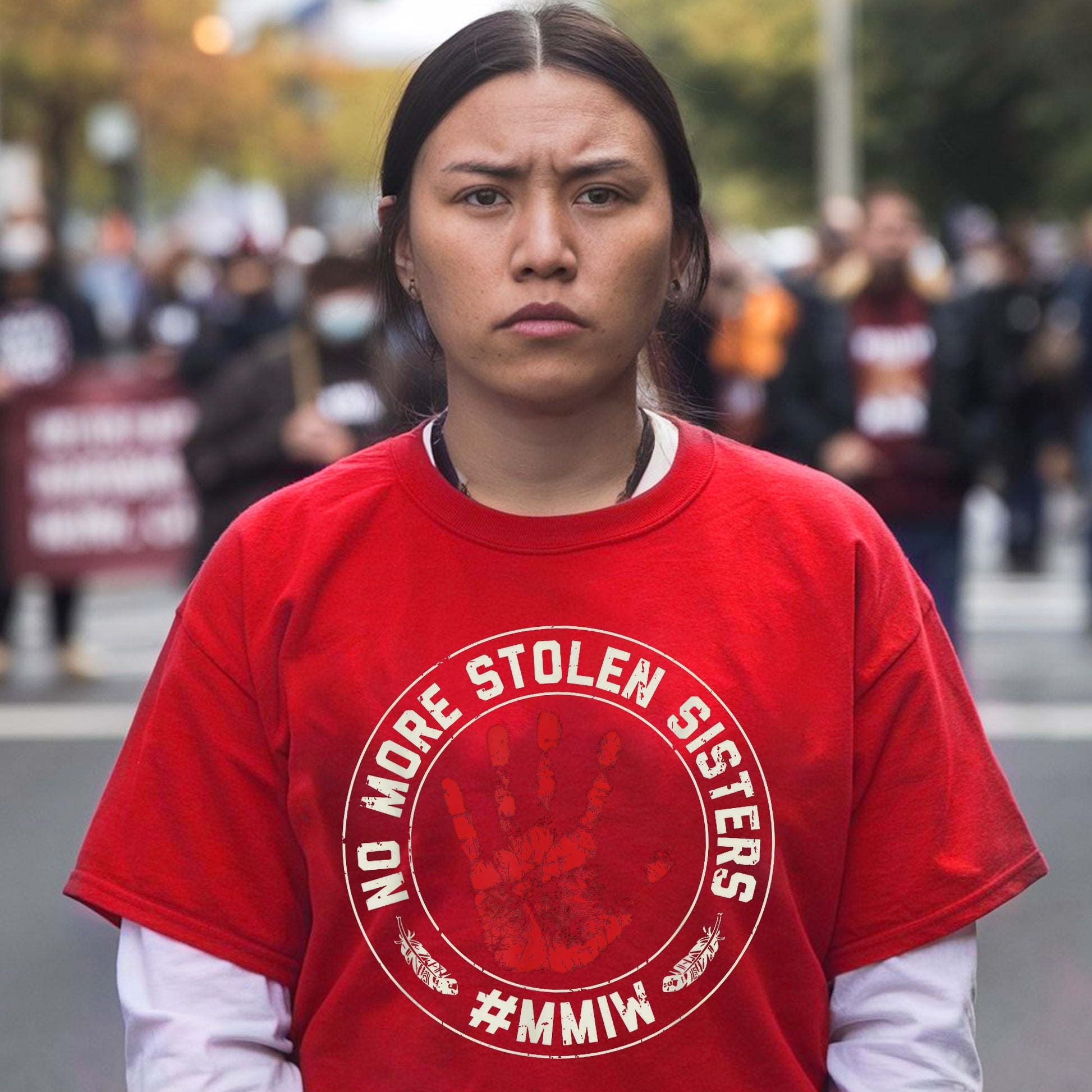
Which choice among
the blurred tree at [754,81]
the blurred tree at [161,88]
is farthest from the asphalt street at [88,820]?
the blurred tree at [754,81]

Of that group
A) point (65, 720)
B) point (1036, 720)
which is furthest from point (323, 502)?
point (65, 720)

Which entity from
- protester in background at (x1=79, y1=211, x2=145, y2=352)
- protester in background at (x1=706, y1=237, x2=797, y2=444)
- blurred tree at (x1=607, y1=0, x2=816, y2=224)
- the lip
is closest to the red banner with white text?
protester in background at (x1=706, y1=237, x2=797, y2=444)

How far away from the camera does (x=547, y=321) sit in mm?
1991

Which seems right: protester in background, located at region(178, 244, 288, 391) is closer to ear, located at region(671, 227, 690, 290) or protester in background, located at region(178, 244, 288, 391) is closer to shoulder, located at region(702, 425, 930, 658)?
ear, located at region(671, 227, 690, 290)

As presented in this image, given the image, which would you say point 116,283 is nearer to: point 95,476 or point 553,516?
point 95,476

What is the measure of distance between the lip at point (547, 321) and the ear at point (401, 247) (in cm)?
19

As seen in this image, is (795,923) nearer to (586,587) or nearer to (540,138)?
(586,587)

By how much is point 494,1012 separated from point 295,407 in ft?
16.7

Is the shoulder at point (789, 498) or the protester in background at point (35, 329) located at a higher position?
the shoulder at point (789, 498)

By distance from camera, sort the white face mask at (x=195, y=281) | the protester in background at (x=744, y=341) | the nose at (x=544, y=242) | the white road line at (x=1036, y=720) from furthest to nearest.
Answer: the white face mask at (x=195, y=281), the protester in background at (x=744, y=341), the white road line at (x=1036, y=720), the nose at (x=544, y=242)

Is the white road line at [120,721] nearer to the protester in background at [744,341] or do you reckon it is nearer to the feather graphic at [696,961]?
the protester in background at [744,341]

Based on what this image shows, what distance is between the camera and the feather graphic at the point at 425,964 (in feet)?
6.55

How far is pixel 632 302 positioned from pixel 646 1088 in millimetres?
696

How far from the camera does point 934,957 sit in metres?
2.02
